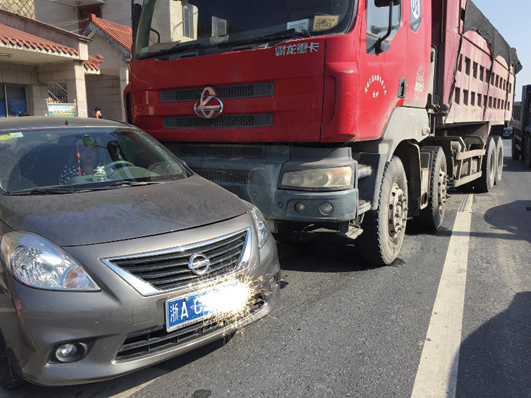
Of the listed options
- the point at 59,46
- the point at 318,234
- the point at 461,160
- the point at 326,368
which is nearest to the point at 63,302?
the point at 326,368

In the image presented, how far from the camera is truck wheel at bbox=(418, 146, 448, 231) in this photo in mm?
5596

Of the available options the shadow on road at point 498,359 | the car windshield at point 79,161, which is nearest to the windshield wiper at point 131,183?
the car windshield at point 79,161

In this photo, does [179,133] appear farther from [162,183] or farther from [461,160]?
[461,160]

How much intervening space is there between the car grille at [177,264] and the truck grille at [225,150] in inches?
58.9

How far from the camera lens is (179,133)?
441 centimetres

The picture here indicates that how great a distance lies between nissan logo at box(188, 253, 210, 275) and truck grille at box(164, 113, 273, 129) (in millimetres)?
1705

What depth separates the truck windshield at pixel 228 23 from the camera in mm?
3611

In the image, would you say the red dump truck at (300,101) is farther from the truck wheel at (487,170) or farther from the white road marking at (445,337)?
the truck wheel at (487,170)

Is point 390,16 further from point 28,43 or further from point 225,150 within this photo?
point 28,43

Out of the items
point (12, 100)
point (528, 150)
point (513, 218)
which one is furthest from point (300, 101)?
point (528, 150)

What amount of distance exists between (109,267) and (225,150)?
2.20 meters

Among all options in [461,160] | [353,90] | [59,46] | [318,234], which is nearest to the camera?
[353,90]

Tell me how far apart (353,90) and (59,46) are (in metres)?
10.4

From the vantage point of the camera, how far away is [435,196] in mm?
5586
